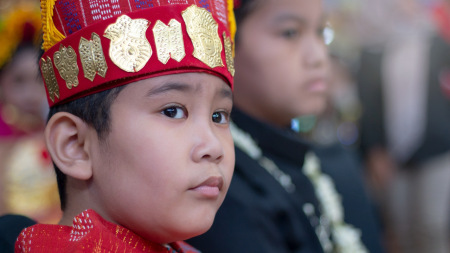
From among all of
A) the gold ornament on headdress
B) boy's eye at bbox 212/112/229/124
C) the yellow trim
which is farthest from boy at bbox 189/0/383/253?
the gold ornament on headdress

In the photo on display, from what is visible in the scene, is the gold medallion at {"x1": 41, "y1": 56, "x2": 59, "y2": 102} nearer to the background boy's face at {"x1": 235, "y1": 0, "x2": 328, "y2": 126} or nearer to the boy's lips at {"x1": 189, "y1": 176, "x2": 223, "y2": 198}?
the boy's lips at {"x1": 189, "y1": 176, "x2": 223, "y2": 198}

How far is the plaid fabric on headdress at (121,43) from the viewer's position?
0.91 m

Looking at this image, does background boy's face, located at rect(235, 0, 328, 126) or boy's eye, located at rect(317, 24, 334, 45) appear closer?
background boy's face, located at rect(235, 0, 328, 126)

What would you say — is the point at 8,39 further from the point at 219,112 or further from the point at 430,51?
the point at 430,51

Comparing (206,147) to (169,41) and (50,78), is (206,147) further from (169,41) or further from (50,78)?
(50,78)

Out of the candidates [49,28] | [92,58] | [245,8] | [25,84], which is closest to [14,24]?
[25,84]

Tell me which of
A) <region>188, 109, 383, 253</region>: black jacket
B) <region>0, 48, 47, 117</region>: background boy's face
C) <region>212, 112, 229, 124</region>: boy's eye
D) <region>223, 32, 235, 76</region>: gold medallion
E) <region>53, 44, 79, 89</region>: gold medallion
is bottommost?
<region>0, 48, 47, 117</region>: background boy's face

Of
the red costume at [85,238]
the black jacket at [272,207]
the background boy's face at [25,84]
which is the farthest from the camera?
the background boy's face at [25,84]

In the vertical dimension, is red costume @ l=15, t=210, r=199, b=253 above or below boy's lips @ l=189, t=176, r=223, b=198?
below

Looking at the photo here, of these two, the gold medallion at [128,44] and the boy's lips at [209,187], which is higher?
the gold medallion at [128,44]

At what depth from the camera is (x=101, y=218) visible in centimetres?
93

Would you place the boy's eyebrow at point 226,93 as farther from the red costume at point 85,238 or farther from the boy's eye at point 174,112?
the red costume at point 85,238

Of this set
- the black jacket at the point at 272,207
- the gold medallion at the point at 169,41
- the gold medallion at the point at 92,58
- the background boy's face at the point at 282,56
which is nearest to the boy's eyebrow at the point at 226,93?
the gold medallion at the point at 169,41

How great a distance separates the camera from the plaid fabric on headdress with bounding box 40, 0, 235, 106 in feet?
3.00
